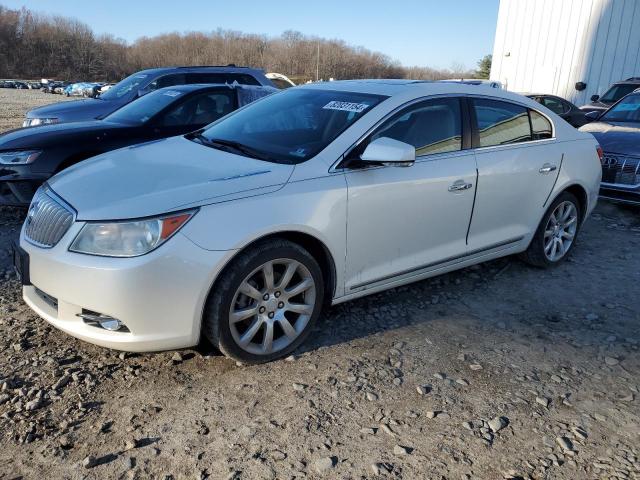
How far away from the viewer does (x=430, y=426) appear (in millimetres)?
2623

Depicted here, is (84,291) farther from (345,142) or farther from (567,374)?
(567,374)

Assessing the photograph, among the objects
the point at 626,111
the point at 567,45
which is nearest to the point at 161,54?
the point at 567,45

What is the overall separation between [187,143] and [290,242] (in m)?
1.32

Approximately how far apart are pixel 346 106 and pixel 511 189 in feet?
4.81

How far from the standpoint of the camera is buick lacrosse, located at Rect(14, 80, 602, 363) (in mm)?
2684

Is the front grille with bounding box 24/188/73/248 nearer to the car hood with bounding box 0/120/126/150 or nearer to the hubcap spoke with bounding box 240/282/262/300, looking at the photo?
the hubcap spoke with bounding box 240/282/262/300

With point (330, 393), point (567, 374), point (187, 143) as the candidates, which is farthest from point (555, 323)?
point (187, 143)

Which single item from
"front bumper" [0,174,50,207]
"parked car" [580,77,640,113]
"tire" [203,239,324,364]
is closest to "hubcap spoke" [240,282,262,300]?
"tire" [203,239,324,364]

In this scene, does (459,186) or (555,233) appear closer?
(459,186)

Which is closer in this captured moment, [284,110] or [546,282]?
[284,110]

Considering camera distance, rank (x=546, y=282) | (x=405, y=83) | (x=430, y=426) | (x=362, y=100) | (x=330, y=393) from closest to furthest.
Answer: (x=430, y=426)
(x=330, y=393)
(x=362, y=100)
(x=405, y=83)
(x=546, y=282)

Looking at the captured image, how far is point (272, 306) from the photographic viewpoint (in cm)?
307

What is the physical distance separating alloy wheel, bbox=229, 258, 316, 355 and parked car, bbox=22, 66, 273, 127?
6.58m

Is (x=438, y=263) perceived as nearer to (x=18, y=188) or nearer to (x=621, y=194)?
(x=621, y=194)
